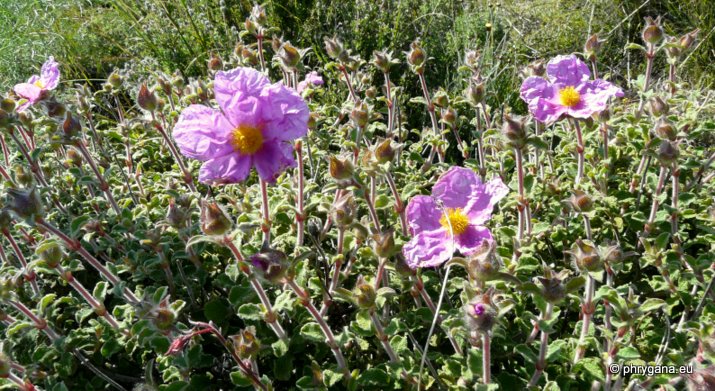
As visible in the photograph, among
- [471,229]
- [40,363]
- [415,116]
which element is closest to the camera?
[471,229]

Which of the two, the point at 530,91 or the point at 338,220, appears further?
the point at 530,91

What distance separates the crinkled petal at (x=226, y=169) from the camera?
1.70 m

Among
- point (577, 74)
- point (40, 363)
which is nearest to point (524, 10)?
point (577, 74)

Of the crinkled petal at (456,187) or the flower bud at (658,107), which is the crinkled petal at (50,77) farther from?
the flower bud at (658,107)

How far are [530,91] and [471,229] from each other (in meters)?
0.78

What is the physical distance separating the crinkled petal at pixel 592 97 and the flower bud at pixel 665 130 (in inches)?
8.9

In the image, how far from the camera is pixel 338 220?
168cm

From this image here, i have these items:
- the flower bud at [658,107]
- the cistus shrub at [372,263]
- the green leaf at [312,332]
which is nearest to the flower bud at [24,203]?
the cistus shrub at [372,263]

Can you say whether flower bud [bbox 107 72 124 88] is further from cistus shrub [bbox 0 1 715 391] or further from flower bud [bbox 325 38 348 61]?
flower bud [bbox 325 38 348 61]

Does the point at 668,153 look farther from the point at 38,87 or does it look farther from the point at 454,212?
the point at 38,87

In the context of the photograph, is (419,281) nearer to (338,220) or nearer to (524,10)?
(338,220)

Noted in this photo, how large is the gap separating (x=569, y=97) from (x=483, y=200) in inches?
27.6

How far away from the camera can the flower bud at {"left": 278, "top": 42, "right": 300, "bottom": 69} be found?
87.8 inches
